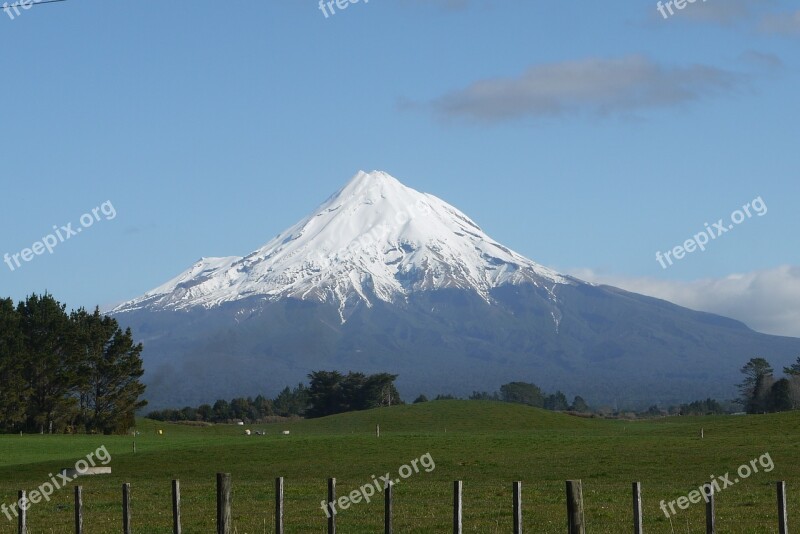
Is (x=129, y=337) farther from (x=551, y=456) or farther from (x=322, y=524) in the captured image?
(x=322, y=524)

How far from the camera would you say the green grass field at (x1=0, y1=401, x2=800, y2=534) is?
995 inches

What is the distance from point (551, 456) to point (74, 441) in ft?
118

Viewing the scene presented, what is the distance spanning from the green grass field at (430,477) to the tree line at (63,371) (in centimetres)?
1586

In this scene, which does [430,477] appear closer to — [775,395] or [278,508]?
[278,508]

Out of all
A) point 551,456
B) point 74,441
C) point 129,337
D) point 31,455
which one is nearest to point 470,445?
point 551,456

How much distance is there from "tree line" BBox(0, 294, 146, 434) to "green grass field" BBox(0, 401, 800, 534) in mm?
15862

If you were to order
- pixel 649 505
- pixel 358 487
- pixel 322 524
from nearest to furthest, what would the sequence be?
pixel 322 524 < pixel 649 505 < pixel 358 487

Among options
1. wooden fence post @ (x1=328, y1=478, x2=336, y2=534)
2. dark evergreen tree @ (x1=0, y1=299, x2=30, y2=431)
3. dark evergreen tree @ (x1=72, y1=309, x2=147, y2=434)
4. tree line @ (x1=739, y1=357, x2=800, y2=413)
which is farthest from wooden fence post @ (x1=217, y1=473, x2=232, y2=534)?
tree line @ (x1=739, y1=357, x2=800, y2=413)

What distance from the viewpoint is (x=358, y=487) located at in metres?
36.1

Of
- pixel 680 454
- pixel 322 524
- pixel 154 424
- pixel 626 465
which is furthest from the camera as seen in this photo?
pixel 154 424

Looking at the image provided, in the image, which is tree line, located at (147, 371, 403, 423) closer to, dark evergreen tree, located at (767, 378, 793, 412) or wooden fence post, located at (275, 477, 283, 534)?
dark evergreen tree, located at (767, 378, 793, 412)

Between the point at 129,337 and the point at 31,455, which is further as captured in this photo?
the point at 129,337

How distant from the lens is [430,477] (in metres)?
41.5

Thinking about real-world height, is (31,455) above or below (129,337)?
below
